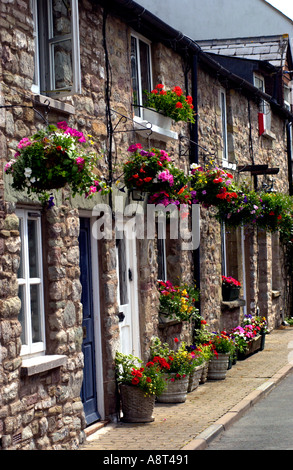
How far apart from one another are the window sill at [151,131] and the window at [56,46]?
1.76 m

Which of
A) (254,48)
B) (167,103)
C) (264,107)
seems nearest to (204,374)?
(167,103)

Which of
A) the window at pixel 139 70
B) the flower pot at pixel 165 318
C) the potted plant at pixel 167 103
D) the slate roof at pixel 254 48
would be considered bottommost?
the flower pot at pixel 165 318

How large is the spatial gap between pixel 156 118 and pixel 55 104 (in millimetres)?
3133

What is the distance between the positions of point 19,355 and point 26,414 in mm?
547

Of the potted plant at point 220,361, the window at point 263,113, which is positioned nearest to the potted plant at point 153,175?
the potted plant at point 220,361

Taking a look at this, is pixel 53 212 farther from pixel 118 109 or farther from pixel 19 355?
pixel 118 109

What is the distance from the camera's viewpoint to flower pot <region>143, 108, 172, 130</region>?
1015 cm

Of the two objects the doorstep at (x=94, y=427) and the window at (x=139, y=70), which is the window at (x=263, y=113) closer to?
the window at (x=139, y=70)

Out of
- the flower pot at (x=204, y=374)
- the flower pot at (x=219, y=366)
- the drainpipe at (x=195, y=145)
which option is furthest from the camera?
the drainpipe at (x=195, y=145)

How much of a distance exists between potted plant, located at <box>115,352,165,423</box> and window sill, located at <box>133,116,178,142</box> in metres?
3.00

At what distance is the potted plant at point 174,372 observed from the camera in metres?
9.66
